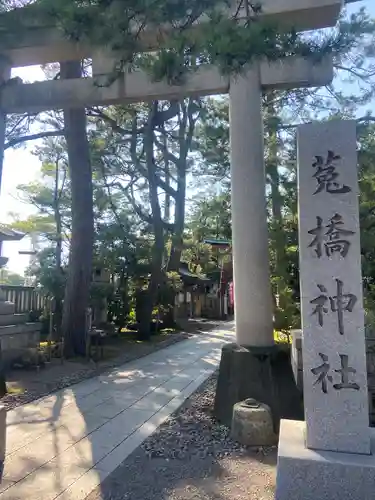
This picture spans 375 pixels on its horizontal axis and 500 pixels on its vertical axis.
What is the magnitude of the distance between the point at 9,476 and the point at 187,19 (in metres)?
4.12

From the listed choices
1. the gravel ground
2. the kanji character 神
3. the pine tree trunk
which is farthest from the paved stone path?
the kanji character 神

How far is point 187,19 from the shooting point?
3654 millimetres

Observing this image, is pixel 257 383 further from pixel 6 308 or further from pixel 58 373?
pixel 6 308

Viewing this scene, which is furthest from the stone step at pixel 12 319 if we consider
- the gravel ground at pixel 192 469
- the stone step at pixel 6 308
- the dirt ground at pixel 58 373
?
the gravel ground at pixel 192 469

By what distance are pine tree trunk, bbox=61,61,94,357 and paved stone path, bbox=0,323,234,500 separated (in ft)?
6.26

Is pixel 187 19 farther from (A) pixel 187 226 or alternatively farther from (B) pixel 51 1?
(A) pixel 187 226

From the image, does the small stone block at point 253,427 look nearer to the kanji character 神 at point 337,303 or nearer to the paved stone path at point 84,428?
the paved stone path at point 84,428

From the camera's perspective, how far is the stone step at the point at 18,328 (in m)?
8.79

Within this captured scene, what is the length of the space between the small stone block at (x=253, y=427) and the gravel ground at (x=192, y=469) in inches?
3.3

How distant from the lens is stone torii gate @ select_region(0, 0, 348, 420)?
5195mm

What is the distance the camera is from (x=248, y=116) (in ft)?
18.6

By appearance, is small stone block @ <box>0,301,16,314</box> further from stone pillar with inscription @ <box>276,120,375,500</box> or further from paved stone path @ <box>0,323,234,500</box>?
stone pillar with inscription @ <box>276,120,375,500</box>

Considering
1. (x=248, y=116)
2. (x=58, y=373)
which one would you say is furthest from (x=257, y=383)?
(x=58, y=373)

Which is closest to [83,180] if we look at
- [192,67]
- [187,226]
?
[192,67]
